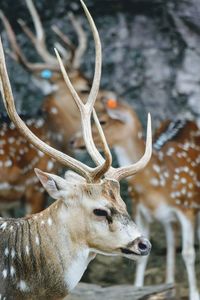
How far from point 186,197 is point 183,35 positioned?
182 cm

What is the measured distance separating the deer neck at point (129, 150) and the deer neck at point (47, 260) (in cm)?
277

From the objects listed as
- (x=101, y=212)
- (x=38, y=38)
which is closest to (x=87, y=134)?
(x=101, y=212)

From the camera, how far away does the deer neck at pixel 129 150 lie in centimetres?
737

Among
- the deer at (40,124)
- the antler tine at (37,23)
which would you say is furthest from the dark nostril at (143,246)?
the antler tine at (37,23)

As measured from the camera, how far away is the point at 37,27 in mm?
8062

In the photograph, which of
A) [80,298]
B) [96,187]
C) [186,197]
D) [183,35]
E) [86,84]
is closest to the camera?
[96,187]

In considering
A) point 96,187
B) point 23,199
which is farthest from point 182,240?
point 96,187

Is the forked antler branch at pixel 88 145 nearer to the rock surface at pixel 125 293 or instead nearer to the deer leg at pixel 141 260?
the rock surface at pixel 125 293

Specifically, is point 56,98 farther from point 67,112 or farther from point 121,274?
point 121,274

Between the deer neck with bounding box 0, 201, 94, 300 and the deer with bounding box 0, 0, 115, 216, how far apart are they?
2.85 metres

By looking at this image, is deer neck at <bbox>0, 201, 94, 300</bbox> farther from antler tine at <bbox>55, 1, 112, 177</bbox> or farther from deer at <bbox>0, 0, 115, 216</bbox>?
deer at <bbox>0, 0, 115, 216</bbox>

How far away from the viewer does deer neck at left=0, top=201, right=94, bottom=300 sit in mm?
4566

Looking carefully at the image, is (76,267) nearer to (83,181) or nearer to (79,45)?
(83,181)

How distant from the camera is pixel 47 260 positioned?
4594mm
